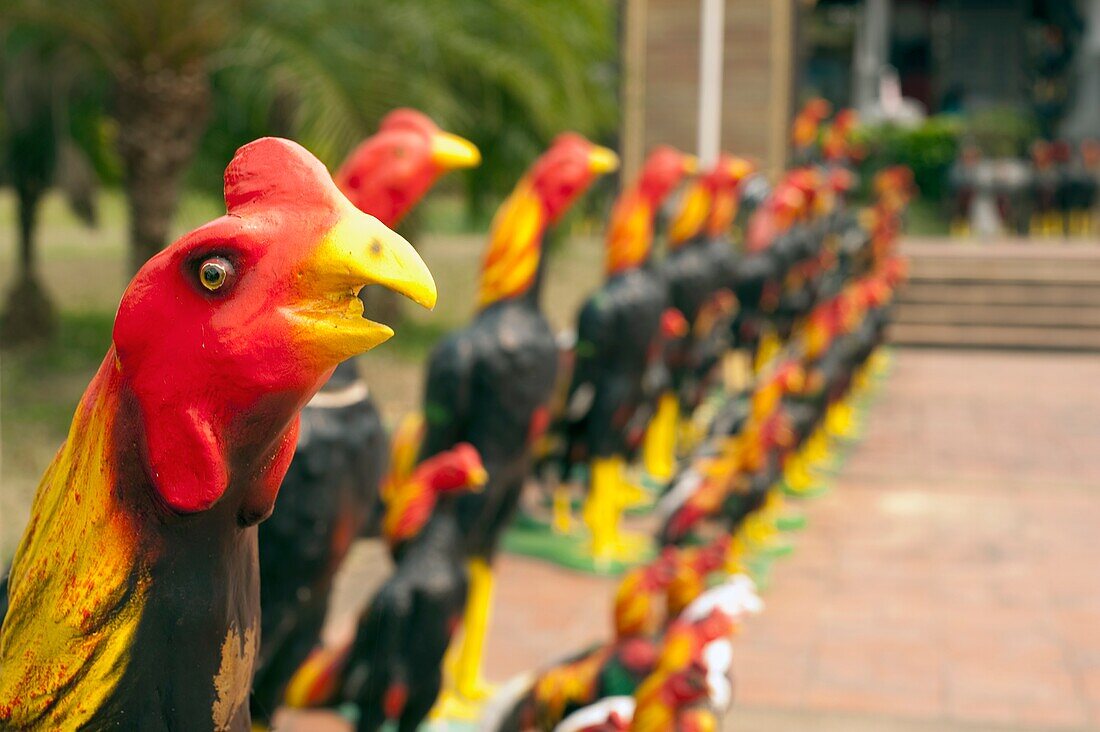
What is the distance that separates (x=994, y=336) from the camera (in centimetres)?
1445

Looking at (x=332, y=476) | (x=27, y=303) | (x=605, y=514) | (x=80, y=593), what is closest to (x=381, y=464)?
(x=332, y=476)

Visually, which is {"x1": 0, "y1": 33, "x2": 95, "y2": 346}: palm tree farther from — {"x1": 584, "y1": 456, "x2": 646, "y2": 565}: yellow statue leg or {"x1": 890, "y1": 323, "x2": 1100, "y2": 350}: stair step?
{"x1": 890, "y1": 323, "x2": 1100, "y2": 350}: stair step

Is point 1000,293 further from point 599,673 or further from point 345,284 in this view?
point 345,284

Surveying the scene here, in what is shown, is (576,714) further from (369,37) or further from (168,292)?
(369,37)

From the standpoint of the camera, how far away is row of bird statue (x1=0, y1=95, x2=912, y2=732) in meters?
1.38

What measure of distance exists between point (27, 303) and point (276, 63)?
436cm

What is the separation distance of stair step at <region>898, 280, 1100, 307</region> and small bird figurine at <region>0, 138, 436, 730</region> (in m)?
14.0

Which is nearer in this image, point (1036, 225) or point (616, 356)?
point (616, 356)

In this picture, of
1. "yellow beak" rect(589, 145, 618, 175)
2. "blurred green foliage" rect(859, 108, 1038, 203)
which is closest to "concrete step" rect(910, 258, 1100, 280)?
"blurred green foliage" rect(859, 108, 1038, 203)

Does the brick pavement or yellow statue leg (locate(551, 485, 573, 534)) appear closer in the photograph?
the brick pavement

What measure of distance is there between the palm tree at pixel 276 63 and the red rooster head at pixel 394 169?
13.3ft

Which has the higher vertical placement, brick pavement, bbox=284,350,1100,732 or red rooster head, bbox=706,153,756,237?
red rooster head, bbox=706,153,756,237

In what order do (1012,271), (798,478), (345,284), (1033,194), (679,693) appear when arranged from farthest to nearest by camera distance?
(1033,194)
(1012,271)
(798,478)
(679,693)
(345,284)

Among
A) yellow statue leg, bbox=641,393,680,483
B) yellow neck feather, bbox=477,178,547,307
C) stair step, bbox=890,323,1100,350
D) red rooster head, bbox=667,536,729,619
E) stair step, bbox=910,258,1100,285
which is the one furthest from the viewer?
stair step, bbox=910,258,1100,285
